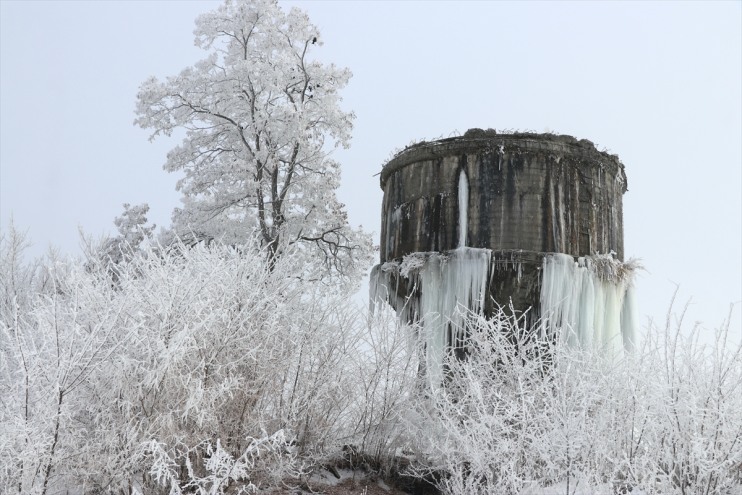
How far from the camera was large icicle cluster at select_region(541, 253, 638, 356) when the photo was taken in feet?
35.9

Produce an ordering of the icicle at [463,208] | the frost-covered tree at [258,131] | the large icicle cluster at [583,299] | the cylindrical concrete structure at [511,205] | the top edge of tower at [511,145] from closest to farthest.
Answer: the large icicle cluster at [583,299], the cylindrical concrete structure at [511,205], the icicle at [463,208], the top edge of tower at [511,145], the frost-covered tree at [258,131]

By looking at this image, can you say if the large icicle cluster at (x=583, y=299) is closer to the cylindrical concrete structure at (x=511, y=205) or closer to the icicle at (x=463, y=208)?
the cylindrical concrete structure at (x=511, y=205)

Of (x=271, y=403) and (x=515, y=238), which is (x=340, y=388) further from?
(x=515, y=238)

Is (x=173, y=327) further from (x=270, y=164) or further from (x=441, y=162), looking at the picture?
(x=270, y=164)

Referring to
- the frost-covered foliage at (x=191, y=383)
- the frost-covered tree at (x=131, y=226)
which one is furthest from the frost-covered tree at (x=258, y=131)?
the frost-covered foliage at (x=191, y=383)

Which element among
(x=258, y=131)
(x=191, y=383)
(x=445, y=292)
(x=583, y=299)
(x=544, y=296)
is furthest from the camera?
(x=258, y=131)


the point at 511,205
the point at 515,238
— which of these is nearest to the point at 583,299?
the point at 515,238

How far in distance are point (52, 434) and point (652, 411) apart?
6.45 m

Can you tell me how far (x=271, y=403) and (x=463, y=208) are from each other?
412cm

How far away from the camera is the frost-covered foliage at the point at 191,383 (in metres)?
7.39

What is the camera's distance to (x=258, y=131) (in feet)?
53.3

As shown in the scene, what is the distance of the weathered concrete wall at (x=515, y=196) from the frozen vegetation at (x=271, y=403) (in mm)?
1840

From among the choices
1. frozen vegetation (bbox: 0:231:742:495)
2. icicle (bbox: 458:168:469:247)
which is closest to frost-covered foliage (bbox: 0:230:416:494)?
frozen vegetation (bbox: 0:231:742:495)

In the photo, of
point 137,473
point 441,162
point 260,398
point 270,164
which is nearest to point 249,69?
point 270,164
